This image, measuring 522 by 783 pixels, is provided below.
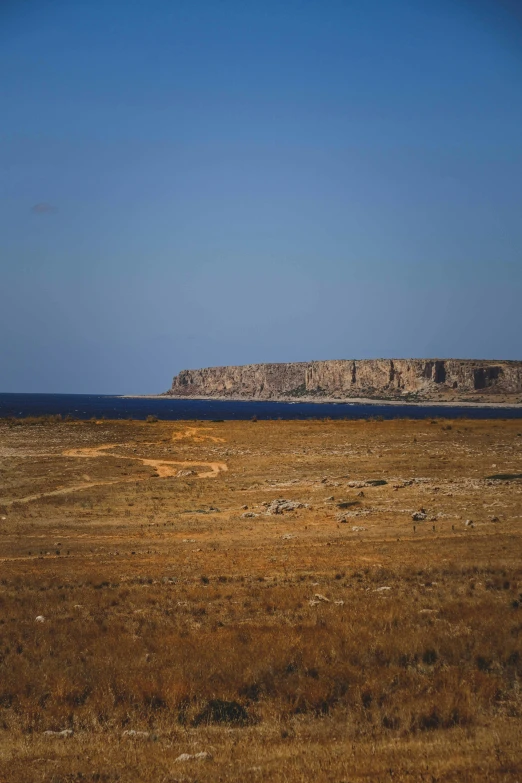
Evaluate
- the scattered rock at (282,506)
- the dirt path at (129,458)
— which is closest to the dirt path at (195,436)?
the dirt path at (129,458)

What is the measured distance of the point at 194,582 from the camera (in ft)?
50.1

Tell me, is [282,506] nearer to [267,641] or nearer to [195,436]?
[267,641]

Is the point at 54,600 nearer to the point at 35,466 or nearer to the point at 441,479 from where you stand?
the point at 441,479

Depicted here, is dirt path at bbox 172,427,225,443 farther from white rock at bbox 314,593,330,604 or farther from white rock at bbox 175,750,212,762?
white rock at bbox 175,750,212,762

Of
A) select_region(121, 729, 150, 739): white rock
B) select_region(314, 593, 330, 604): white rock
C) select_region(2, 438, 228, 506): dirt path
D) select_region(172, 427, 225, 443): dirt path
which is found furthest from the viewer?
select_region(172, 427, 225, 443): dirt path

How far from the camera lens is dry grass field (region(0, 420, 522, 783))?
724 centimetres

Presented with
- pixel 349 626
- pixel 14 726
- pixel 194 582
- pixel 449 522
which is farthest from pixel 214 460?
pixel 14 726

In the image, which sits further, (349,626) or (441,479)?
(441,479)

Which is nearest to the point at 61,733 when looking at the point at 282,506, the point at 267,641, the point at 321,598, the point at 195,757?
the point at 195,757

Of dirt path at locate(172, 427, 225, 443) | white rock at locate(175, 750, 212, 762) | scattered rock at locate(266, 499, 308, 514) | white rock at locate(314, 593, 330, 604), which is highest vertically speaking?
dirt path at locate(172, 427, 225, 443)

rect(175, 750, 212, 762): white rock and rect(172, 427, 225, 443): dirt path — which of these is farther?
rect(172, 427, 225, 443): dirt path

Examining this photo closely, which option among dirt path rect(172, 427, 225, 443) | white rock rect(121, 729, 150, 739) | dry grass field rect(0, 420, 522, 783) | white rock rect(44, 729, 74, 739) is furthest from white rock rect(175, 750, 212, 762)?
dirt path rect(172, 427, 225, 443)

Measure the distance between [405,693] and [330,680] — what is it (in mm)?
1098

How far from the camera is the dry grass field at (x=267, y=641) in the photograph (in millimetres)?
7238
